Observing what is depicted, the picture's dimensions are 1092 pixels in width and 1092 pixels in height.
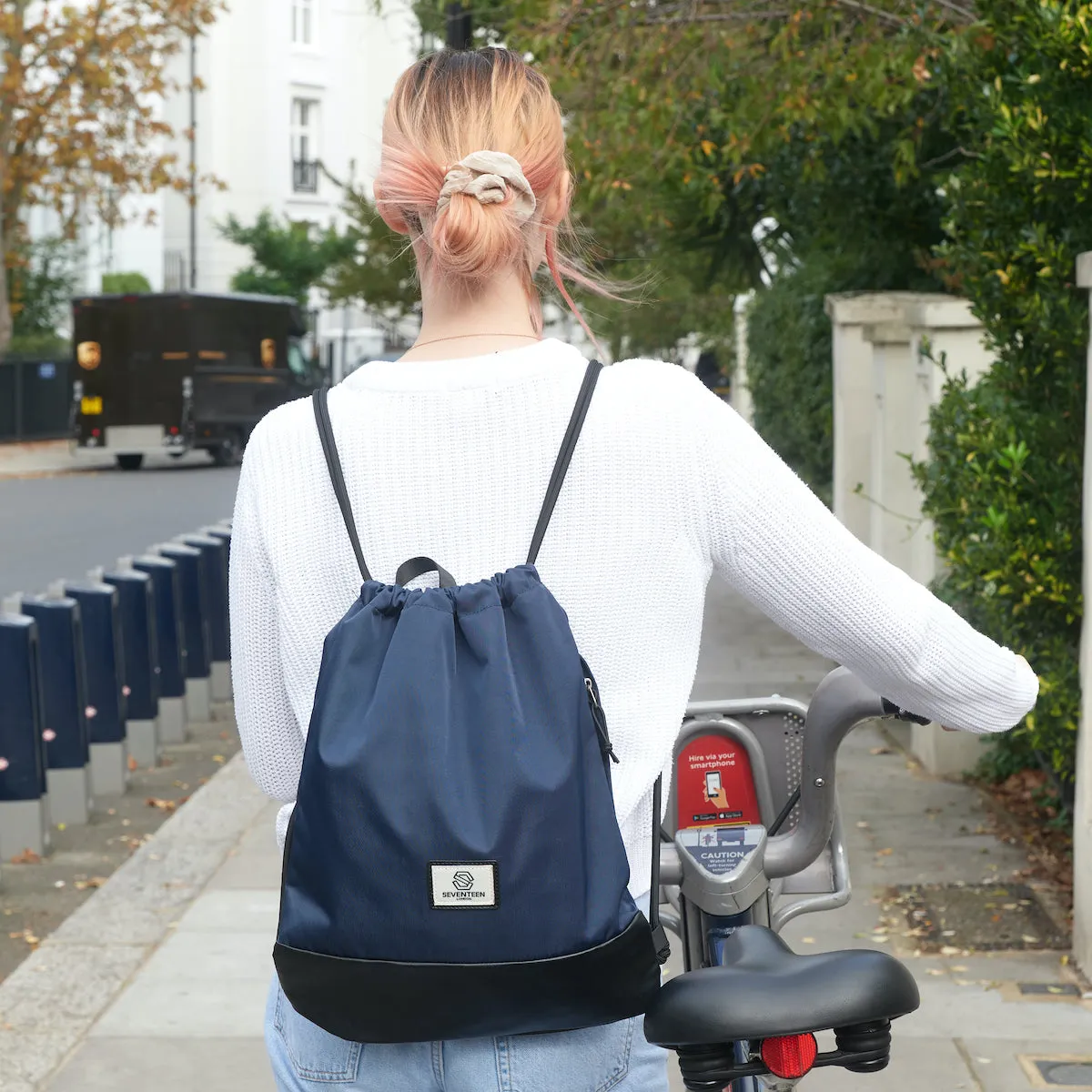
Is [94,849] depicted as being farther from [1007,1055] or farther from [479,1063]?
[479,1063]

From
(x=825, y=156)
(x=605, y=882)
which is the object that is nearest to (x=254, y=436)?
(x=605, y=882)

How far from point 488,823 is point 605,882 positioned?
0.45 ft

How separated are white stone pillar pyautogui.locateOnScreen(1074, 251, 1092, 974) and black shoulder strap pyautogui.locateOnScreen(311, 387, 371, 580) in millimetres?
3071

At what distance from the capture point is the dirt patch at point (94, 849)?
5.66 m

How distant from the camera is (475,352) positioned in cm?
183

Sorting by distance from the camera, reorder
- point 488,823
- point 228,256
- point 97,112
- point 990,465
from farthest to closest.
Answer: point 228,256, point 97,112, point 990,465, point 488,823

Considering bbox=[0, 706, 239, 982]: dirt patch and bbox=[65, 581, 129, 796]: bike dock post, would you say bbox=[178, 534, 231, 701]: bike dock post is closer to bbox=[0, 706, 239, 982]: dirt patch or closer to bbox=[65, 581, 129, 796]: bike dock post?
bbox=[0, 706, 239, 982]: dirt patch

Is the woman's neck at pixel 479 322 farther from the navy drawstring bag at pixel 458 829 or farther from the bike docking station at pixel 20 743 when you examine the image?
the bike docking station at pixel 20 743

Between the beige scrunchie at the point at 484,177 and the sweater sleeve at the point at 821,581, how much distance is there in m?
0.28

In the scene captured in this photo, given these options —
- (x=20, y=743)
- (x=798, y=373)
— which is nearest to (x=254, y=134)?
(x=798, y=373)

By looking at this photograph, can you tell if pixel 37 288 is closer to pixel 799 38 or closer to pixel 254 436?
pixel 799 38

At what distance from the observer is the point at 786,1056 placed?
1773 mm

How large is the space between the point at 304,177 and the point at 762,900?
56.7 m

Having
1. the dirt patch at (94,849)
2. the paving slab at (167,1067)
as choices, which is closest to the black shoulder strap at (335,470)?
the paving slab at (167,1067)
